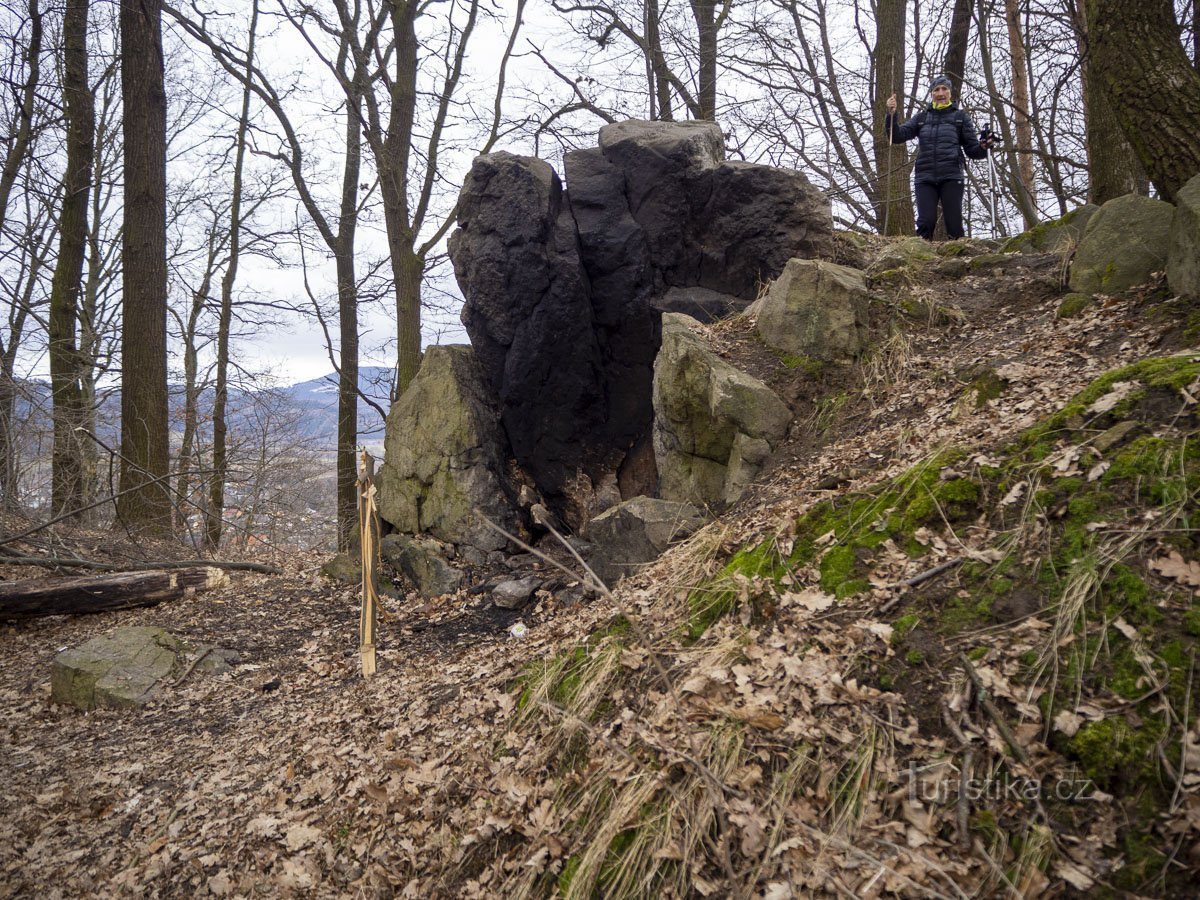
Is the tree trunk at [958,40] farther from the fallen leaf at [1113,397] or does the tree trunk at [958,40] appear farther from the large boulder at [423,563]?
the large boulder at [423,563]

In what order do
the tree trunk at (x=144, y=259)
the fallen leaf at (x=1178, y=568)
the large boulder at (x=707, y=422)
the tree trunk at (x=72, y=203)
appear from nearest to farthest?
the fallen leaf at (x=1178, y=568) → the large boulder at (x=707, y=422) → the tree trunk at (x=144, y=259) → the tree trunk at (x=72, y=203)

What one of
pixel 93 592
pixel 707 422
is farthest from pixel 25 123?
pixel 707 422

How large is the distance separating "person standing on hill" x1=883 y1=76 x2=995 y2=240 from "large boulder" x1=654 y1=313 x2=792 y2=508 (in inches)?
141

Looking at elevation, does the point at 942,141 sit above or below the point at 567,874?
above

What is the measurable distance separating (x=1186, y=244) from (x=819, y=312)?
233 centimetres

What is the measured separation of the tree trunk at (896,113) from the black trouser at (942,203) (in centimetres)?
131

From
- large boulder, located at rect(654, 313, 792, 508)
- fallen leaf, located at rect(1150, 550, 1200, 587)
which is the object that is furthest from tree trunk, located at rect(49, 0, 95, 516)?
fallen leaf, located at rect(1150, 550, 1200, 587)

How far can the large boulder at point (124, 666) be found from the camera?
534cm

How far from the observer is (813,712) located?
2.73m

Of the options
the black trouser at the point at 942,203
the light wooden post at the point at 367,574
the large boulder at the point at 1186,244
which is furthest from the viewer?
the black trouser at the point at 942,203

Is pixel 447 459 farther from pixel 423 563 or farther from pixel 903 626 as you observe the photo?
pixel 903 626

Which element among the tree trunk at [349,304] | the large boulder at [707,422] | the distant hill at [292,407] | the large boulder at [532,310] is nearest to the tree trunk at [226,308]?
the distant hill at [292,407]

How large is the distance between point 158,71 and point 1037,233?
34.6ft

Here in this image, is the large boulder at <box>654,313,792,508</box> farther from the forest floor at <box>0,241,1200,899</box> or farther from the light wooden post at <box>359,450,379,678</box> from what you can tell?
the light wooden post at <box>359,450,379,678</box>
